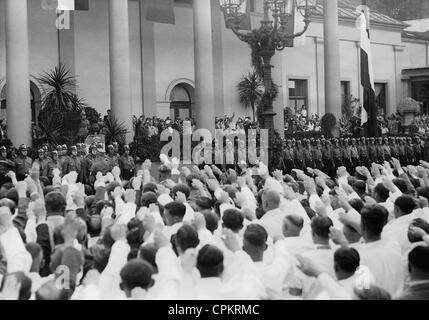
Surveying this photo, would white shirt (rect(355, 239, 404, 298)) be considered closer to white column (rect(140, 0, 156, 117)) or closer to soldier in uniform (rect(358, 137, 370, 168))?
soldier in uniform (rect(358, 137, 370, 168))

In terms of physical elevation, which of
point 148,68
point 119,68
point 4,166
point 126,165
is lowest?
point 126,165

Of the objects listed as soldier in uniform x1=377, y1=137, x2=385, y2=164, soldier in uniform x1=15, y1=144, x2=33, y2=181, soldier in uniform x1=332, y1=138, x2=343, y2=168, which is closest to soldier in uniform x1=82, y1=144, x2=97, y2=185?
soldier in uniform x1=15, y1=144, x2=33, y2=181

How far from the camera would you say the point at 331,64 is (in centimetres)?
2928

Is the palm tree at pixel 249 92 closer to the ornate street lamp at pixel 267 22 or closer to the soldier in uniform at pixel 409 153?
the soldier in uniform at pixel 409 153

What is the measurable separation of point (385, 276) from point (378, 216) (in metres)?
0.65

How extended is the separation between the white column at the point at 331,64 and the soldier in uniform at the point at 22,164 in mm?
15887

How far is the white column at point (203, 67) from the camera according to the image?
2338 centimetres

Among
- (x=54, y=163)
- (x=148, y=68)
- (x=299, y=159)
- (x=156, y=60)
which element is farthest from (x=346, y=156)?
(x=54, y=163)

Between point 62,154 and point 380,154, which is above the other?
point 62,154

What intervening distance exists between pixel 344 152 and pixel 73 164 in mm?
11185

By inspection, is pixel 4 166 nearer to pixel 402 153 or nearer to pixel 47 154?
pixel 47 154

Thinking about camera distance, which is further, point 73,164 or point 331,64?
point 331,64

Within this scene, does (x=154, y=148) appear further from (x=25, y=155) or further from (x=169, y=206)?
(x=169, y=206)

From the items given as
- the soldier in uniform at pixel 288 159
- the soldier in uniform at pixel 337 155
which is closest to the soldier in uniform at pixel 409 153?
the soldier in uniform at pixel 337 155
